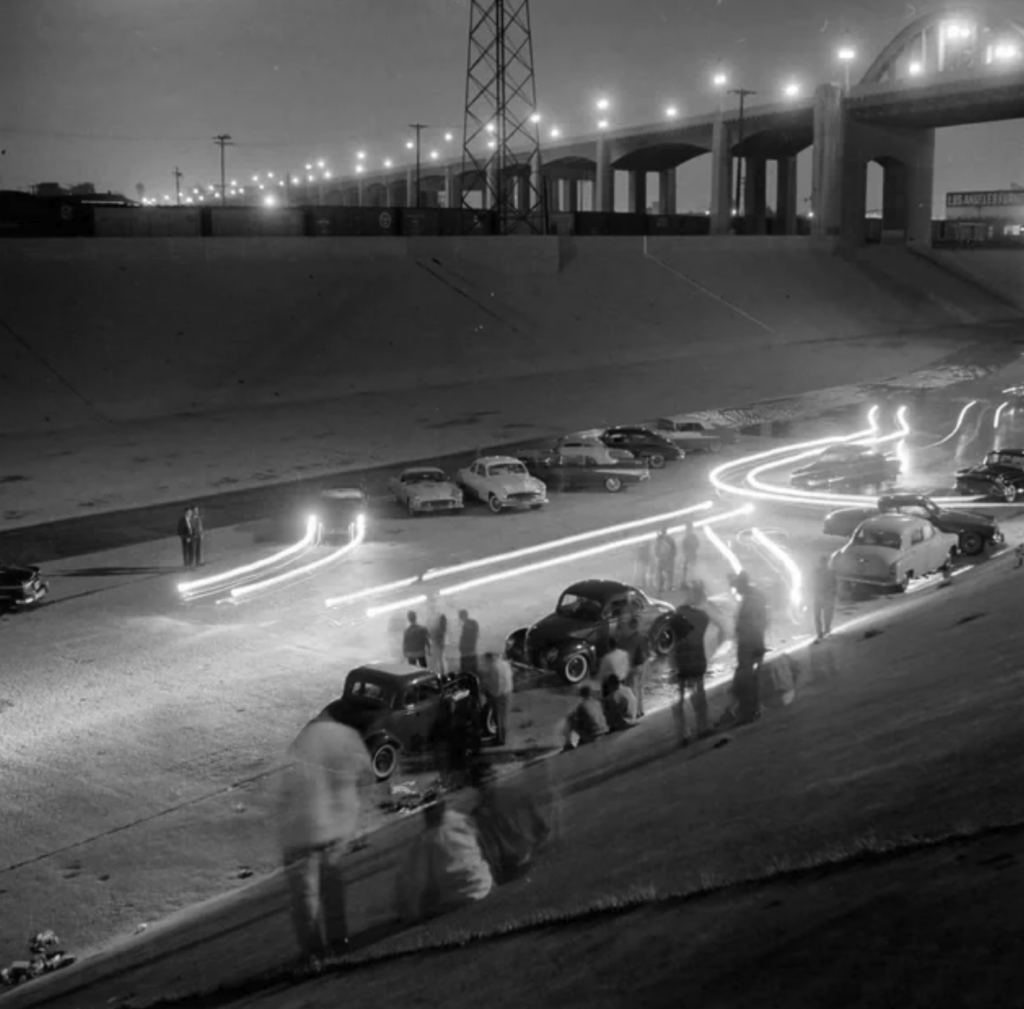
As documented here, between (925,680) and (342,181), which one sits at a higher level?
(342,181)

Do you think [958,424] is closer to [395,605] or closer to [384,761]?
[395,605]

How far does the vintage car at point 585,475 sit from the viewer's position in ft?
101

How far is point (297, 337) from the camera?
1937 inches

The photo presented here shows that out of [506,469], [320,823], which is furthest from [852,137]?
[320,823]

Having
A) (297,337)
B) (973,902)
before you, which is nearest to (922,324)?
(297,337)

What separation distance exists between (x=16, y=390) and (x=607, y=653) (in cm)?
3021

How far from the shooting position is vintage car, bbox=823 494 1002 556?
75.0 ft

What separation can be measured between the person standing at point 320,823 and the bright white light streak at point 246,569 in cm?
896

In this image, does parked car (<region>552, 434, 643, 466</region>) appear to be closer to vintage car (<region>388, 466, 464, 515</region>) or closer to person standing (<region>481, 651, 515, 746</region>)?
vintage car (<region>388, 466, 464, 515</region>)

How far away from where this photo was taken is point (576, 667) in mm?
16078

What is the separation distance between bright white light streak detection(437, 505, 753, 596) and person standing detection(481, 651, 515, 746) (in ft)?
21.8

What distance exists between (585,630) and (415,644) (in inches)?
85.3

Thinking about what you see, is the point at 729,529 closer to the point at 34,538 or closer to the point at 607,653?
the point at 607,653

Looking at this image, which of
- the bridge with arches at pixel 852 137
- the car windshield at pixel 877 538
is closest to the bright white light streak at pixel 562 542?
the car windshield at pixel 877 538
